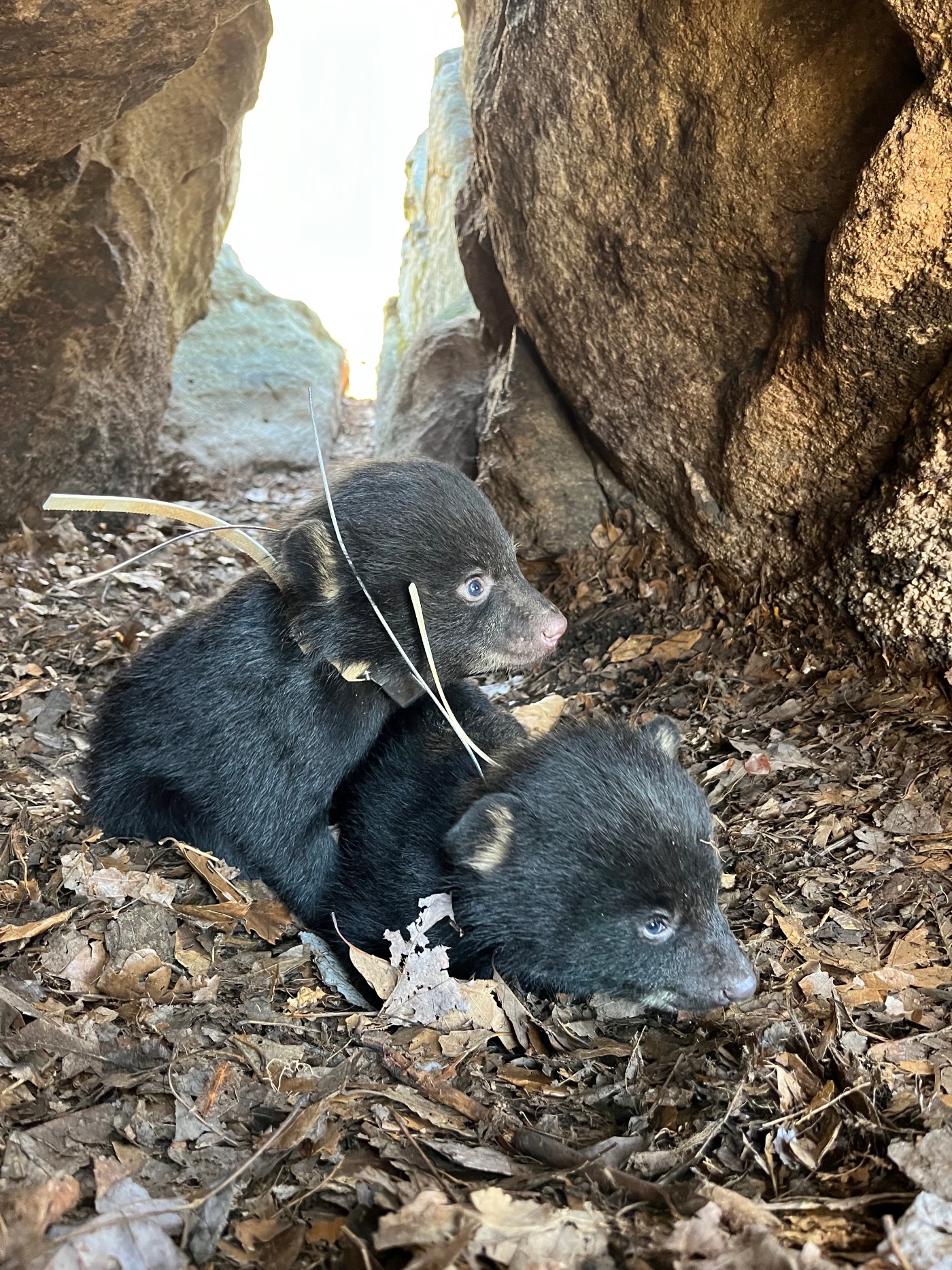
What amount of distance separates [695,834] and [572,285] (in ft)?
12.0

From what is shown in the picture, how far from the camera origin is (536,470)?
6.71 meters

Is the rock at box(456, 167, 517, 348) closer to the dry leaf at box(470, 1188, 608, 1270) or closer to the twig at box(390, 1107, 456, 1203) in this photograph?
the twig at box(390, 1107, 456, 1203)

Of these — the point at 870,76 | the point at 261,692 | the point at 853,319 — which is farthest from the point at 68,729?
the point at 870,76

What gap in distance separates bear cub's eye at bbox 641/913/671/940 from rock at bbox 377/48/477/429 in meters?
7.05

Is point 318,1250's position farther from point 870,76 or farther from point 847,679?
point 870,76

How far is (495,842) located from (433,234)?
33.1 feet

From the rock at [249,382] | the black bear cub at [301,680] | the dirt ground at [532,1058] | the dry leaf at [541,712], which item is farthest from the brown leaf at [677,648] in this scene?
the rock at [249,382]

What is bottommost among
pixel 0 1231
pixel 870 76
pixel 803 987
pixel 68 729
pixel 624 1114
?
pixel 68 729

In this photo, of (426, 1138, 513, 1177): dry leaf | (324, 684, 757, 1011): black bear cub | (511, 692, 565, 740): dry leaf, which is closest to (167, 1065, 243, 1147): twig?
(426, 1138, 513, 1177): dry leaf

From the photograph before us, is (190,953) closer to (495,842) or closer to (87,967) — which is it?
(87,967)

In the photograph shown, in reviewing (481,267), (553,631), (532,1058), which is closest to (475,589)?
(553,631)

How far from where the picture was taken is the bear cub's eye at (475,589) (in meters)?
4.57

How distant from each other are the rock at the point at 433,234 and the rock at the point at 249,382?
2.74 ft

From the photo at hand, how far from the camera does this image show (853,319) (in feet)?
13.9
